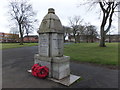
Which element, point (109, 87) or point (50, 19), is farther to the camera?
point (50, 19)

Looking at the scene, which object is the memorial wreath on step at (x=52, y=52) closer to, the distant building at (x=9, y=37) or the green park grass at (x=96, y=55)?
the green park grass at (x=96, y=55)

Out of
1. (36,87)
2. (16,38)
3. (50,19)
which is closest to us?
(36,87)

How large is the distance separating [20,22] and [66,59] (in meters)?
33.0

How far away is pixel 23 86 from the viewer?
11.2 feet

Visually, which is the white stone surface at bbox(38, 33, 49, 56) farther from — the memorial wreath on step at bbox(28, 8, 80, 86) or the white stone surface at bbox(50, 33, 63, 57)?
the white stone surface at bbox(50, 33, 63, 57)

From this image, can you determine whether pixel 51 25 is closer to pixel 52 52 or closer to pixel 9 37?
pixel 52 52

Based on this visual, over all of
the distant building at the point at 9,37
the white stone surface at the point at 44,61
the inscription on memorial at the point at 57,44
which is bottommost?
the white stone surface at the point at 44,61

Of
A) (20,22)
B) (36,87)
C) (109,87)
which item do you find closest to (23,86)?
(36,87)

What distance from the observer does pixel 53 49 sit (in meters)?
4.34

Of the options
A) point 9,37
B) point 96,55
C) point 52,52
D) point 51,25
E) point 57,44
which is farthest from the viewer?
point 9,37

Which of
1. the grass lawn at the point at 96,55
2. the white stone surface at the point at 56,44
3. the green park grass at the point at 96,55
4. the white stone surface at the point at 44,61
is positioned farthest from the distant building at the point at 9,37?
the white stone surface at the point at 56,44

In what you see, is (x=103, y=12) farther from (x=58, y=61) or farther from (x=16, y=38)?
(x=16, y=38)

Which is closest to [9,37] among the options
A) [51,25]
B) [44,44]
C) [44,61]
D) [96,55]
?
[96,55]

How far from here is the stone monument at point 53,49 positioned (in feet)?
13.5
